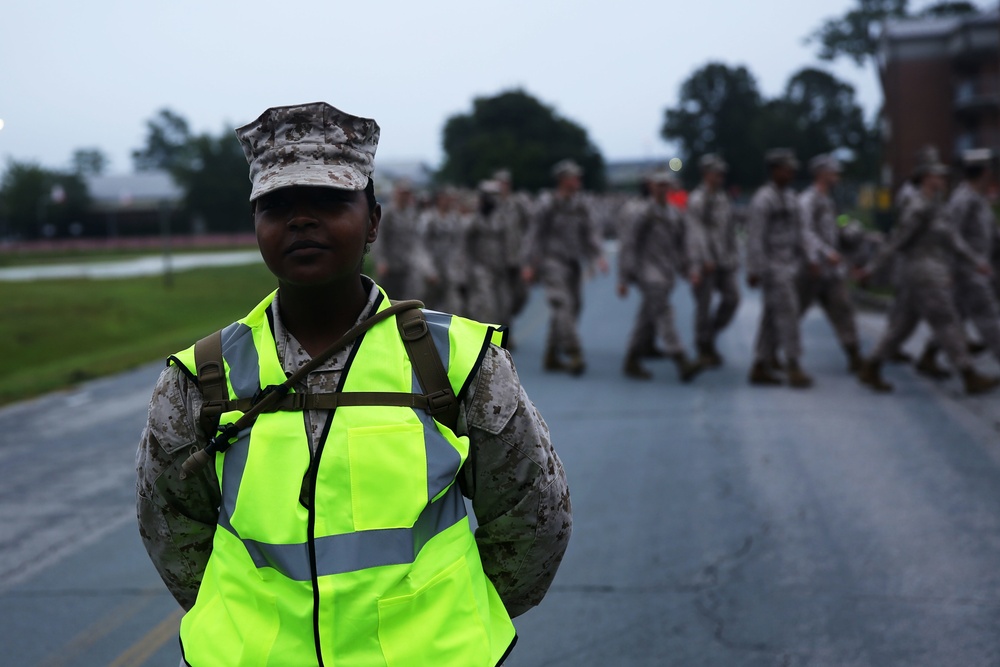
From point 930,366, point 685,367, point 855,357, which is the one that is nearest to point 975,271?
point 930,366

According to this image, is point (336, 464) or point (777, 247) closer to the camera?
point (336, 464)

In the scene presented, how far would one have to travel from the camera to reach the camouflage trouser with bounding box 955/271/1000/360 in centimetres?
1011

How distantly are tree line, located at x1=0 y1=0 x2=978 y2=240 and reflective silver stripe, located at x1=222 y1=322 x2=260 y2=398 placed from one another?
62.2 m

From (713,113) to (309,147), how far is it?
9649 cm

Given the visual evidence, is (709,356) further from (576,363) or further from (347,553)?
(347,553)

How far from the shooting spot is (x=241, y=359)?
93.0 inches

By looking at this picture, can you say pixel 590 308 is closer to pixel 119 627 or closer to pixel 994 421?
pixel 994 421

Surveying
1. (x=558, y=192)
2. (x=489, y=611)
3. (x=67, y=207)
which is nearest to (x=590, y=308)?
(x=558, y=192)

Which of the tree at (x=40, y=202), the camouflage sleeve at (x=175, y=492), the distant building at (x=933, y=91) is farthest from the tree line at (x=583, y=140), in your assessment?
the camouflage sleeve at (x=175, y=492)

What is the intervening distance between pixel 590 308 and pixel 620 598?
1553 cm

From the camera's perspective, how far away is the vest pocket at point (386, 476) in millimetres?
2139

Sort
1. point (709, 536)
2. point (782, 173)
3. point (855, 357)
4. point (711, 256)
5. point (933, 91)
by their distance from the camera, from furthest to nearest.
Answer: point (933, 91) < point (711, 256) < point (855, 357) < point (782, 173) < point (709, 536)

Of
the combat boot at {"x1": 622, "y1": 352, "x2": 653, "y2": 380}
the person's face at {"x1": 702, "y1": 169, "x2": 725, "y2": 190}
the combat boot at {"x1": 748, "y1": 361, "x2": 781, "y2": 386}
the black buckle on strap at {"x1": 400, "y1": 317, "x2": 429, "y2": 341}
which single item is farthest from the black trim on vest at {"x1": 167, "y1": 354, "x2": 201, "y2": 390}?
the person's face at {"x1": 702, "y1": 169, "x2": 725, "y2": 190}

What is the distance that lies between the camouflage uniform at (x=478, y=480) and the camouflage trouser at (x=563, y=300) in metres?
9.75
